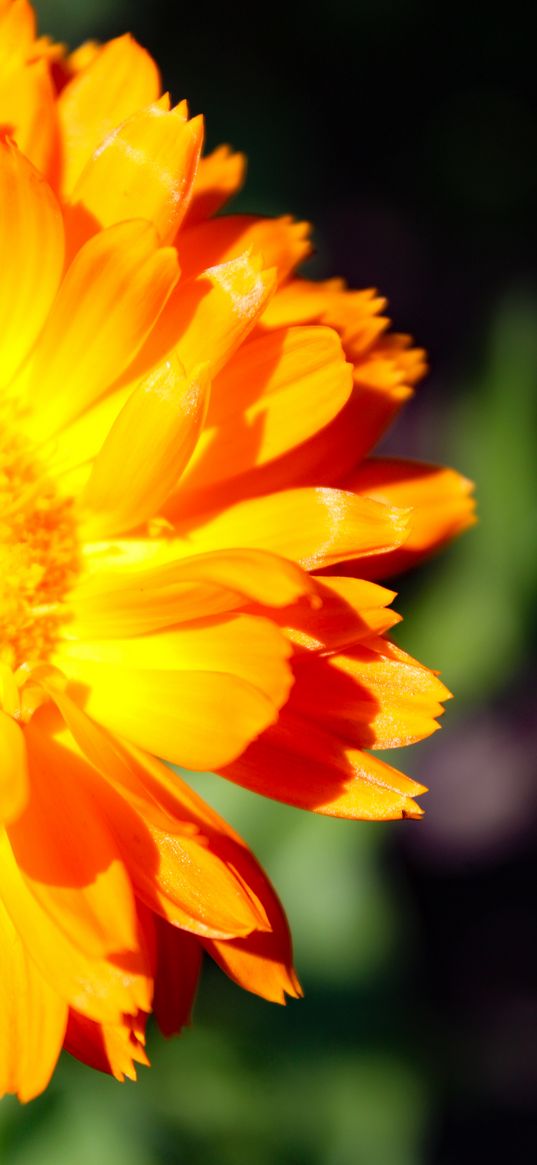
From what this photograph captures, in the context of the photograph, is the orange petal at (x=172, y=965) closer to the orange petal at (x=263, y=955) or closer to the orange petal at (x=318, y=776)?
the orange petal at (x=263, y=955)

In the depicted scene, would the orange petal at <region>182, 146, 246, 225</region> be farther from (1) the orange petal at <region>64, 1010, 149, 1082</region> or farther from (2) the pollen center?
(1) the orange petal at <region>64, 1010, 149, 1082</region>

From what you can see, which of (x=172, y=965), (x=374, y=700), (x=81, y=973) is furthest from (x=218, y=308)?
(x=172, y=965)

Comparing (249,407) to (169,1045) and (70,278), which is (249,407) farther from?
(169,1045)

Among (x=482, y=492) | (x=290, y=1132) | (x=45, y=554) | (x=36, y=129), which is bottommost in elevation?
(x=290, y=1132)

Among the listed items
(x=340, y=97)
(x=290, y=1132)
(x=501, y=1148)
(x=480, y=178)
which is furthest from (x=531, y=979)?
Result: (x=340, y=97)

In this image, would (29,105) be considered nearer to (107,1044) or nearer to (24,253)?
(24,253)
